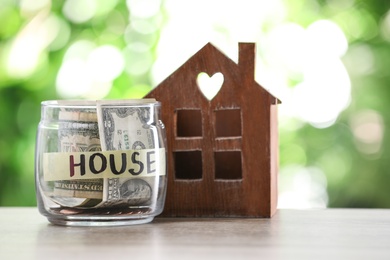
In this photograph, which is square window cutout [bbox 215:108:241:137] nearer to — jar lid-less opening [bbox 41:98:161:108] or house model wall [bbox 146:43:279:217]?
house model wall [bbox 146:43:279:217]

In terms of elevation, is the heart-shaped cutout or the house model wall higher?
the heart-shaped cutout

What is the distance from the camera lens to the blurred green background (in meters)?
2.98

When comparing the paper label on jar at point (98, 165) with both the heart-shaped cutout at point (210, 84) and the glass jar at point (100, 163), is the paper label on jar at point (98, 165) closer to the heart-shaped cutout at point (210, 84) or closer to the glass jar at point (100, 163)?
the glass jar at point (100, 163)

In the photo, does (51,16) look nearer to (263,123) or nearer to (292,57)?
(292,57)

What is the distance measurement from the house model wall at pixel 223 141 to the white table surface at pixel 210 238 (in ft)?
0.14

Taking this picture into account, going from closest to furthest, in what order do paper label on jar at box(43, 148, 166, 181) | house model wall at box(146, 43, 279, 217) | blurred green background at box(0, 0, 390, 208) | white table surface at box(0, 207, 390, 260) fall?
white table surface at box(0, 207, 390, 260) → paper label on jar at box(43, 148, 166, 181) → house model wall at box(146, 43, 279, 217) → blurred green background at box(0, 0, 390, 208)

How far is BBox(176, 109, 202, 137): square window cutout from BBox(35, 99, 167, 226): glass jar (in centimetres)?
13

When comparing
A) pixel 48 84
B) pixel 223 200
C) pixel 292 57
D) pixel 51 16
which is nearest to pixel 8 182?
pixel 48 84

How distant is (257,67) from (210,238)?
1619 millimetres

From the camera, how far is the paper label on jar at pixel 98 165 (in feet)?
4.93

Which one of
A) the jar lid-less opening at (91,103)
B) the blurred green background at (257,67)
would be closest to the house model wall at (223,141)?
the jar lid-less opening at (91,103)

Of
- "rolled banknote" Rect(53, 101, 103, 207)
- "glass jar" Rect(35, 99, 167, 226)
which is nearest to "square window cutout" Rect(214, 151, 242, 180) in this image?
"glass jar" Rect(35, 99, 167, 226)

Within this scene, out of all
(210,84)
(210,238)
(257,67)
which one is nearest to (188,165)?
(210,238)

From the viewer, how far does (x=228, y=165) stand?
1.68 m
